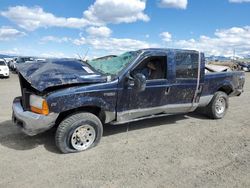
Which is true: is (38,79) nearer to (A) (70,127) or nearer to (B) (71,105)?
(B) (71,105)

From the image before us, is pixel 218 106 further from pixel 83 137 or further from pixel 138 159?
pixel 83 137

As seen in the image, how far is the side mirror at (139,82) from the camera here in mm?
4617

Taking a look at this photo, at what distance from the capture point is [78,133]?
4414mm

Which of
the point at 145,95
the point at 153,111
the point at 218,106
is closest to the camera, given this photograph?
the point at 145,95

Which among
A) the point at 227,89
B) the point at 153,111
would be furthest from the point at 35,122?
the point at 227,89

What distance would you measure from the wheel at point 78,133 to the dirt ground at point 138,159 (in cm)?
13

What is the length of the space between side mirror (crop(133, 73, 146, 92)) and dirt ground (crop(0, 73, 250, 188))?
1076 millimetres

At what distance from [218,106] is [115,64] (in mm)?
3270

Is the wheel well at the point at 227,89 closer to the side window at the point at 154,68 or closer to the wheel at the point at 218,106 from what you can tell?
the wheel at the point at 218,106

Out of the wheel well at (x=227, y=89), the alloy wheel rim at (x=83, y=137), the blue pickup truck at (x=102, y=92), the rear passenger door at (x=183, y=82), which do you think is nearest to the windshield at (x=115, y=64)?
the blue pickup truck at (x=102, y=92)

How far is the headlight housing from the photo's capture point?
4.06 meters

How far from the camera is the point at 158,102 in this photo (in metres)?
5.36

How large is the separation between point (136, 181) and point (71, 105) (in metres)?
1.62

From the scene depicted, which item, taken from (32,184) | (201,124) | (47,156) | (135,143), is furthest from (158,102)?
(32,184)
